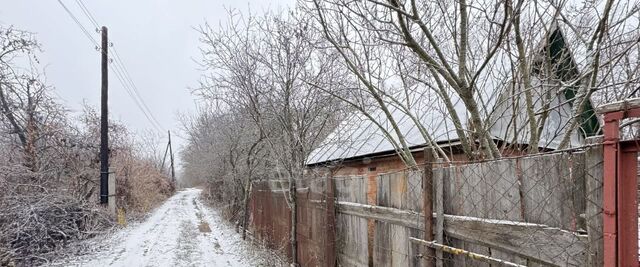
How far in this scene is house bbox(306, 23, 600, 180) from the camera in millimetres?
4129

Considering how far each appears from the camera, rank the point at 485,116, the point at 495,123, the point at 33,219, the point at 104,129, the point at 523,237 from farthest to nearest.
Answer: the point at 104,129 < the point at 33,219 < the point at 495,123 < the point at 485,116 < the point at 523,237

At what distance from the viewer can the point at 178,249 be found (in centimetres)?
1088

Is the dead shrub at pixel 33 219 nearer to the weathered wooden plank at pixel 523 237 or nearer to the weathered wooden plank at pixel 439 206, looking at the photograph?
the weathered wooden plank at pixel 439 206

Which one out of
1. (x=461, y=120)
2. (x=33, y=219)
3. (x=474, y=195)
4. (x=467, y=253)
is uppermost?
(x=461, y=120)

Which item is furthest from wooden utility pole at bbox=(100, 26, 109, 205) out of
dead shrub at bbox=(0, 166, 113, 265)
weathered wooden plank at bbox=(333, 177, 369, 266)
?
weathered wooden plank at bbox=(333, 177, 369, 266)

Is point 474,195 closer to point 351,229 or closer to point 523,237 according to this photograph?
point 523,237

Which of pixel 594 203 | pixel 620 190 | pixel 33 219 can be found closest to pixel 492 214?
pixel 594 203

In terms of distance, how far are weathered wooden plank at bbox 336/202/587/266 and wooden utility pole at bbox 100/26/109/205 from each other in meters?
15.0

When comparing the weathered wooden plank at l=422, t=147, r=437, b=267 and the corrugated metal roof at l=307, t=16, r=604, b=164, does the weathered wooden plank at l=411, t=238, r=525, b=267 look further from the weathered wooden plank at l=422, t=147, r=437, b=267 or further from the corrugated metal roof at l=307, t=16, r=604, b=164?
the corrugated metal roof at l=307, t=16, r=604, b=164

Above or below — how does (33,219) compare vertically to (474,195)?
below

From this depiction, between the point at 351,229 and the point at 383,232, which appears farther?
the point at 351,229

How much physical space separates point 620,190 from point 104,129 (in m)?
17.6

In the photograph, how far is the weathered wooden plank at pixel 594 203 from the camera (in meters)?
2.02

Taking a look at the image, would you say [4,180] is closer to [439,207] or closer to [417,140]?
[417,140]
